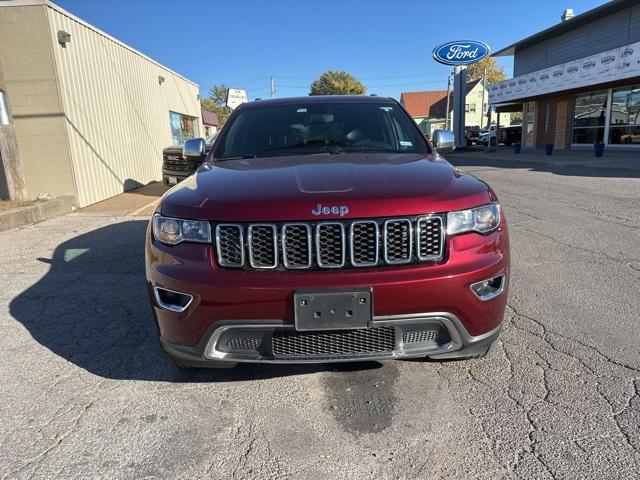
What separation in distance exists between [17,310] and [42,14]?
791 centimetres

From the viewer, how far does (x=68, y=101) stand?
33.2 feet

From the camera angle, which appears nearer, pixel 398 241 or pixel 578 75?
pixel 398 241

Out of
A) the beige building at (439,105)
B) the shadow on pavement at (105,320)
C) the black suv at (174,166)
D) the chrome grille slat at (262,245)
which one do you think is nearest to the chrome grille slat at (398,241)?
the chrome grille slat at (262,245)

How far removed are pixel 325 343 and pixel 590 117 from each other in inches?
1027

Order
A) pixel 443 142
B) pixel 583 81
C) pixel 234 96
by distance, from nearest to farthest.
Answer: pixel 443 142, pixel 583 81, pixel 234 96

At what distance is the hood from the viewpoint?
7.68 ft

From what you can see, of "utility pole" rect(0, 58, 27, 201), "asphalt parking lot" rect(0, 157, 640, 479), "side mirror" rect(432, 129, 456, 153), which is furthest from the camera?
"utility pole" rect(0, 58, 27, 201)

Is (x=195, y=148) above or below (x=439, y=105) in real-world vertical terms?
below

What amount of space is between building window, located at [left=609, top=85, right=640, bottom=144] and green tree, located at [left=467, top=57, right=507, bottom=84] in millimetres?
56383

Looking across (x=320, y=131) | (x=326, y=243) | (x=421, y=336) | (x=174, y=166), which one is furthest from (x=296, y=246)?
(x=174, y=166)

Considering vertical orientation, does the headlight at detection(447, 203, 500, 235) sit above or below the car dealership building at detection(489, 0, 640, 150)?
below

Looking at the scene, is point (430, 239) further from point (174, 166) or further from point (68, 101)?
point (68, 101)

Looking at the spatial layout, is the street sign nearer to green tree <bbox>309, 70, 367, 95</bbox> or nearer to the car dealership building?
the car dealership building

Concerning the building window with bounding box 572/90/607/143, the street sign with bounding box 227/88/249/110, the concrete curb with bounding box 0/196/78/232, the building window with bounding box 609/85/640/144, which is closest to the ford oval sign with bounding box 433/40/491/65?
the building window with bounding box 572/90/607/143
